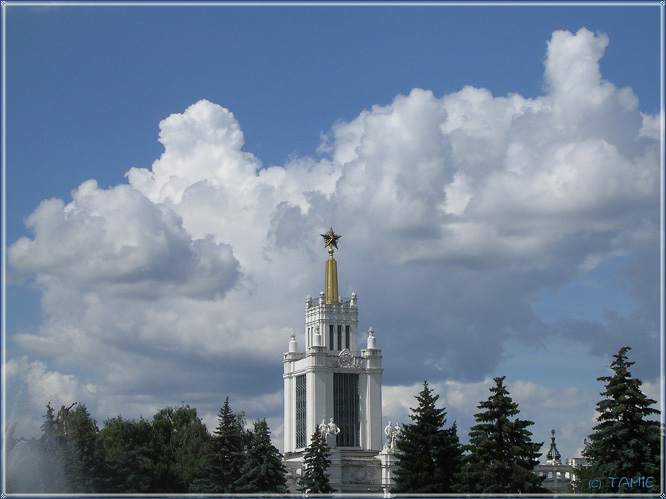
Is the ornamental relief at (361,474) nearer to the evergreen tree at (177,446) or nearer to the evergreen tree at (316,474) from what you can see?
the evergreen tree at (177,446)

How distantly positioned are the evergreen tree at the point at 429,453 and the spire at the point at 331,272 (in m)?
46.0

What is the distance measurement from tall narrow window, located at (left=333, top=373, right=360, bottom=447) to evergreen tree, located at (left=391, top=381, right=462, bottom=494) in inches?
1587

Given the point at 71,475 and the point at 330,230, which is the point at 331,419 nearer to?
the point at 330,230

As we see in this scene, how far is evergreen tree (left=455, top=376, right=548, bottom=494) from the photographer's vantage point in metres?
69.6

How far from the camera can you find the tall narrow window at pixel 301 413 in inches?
4700

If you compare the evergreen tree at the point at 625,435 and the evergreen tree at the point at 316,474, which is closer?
the evergreen tree at the point at 625,435

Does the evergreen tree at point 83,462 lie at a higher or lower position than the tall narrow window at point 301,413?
lower

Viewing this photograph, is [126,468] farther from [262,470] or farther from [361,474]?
[361,474]

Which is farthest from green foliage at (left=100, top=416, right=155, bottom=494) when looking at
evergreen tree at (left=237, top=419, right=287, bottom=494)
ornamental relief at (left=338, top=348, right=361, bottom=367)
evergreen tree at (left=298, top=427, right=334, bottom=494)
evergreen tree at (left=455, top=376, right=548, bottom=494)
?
evergreen tree at (left=455, top=376, right=548, bottom=494)

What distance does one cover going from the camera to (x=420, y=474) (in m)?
77.5

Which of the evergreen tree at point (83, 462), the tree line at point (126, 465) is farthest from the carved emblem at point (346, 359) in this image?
the evergreen tree at point (83, 462)

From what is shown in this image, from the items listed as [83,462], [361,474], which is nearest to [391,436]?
[361,474]

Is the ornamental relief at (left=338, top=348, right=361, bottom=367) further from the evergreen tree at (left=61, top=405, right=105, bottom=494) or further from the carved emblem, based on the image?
the evergreen tree at (left=61, top=405, right=105, bottom=494)

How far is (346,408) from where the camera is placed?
12006 centimetres
